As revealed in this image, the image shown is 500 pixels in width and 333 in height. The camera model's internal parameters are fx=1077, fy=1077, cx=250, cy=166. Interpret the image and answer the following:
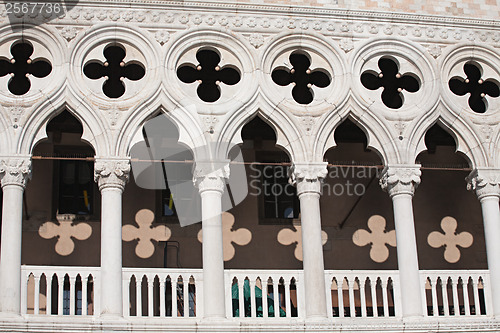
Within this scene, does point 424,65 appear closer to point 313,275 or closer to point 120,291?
point 313,275

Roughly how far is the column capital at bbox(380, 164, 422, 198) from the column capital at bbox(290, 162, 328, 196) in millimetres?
1046

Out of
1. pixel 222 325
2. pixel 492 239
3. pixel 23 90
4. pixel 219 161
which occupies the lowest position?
pixel 222 325

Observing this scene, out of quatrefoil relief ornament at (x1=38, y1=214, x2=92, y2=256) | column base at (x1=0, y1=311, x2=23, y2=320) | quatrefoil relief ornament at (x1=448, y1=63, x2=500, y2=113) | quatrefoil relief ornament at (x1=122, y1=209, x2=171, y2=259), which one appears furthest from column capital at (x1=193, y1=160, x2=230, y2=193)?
quatrefoil relief ornament at (x1=448, y1=63, x2=500, y2=113)

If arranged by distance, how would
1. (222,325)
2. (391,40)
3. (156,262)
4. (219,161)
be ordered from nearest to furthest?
(222,325) < (219,161) < (391,40) < (156,262)

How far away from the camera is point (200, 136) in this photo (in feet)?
54.2

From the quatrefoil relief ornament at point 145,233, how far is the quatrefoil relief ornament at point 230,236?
0.69 m

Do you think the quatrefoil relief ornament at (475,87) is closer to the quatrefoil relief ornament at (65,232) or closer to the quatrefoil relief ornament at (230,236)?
the quatrefoil relief ornament at (230,236)

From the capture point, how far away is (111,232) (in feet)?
51.6

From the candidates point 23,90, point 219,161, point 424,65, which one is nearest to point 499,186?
point 424,65

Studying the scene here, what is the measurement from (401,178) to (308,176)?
1478 millimetres

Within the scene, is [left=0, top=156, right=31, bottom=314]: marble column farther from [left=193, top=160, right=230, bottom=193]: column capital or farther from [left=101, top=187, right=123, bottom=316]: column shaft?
[left=193, top=160, right=230, bottom=193]: column capital

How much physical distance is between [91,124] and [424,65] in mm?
5448

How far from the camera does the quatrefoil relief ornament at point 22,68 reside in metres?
17.1

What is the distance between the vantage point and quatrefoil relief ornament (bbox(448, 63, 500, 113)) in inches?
714
